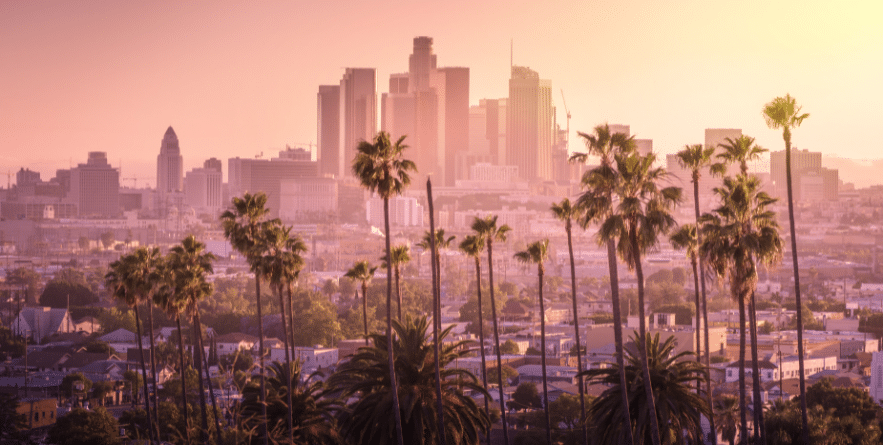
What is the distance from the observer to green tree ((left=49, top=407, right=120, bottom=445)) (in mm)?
60188

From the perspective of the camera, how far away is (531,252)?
172 feet

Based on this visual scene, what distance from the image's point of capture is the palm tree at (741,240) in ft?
112

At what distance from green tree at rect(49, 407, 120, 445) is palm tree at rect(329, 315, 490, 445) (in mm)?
29059

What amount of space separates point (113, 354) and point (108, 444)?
195 feet

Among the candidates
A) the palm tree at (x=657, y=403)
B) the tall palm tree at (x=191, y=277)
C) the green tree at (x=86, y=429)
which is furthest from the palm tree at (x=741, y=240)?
the green tree at (x=86, y=429)

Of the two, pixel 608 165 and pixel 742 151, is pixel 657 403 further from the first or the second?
pixel 742 151

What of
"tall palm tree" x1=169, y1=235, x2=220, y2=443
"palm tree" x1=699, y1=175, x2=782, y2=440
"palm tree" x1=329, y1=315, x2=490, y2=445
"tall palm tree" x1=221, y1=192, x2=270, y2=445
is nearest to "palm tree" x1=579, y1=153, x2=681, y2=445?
"palm tree" x1=699, y1=175, x2=782, y2=440

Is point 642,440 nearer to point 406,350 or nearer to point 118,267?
point 406,350

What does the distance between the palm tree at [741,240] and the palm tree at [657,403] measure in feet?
9.74

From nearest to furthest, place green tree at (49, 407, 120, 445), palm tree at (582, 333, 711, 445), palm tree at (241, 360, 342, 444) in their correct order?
palm tree at (582, 333, 711, 445) → palm tree at (241, 360, 342, 444) → green tree at (49, 407, 120, 445)

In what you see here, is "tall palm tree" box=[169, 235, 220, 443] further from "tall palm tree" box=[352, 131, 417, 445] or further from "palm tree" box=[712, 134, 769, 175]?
"palm tree" box=[712, 134, 769, 175]

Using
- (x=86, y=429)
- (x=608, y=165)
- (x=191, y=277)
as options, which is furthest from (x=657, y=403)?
(x=86, y=429)

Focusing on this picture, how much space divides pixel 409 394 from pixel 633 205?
9.19 metres

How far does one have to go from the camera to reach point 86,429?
60906 millimetres
